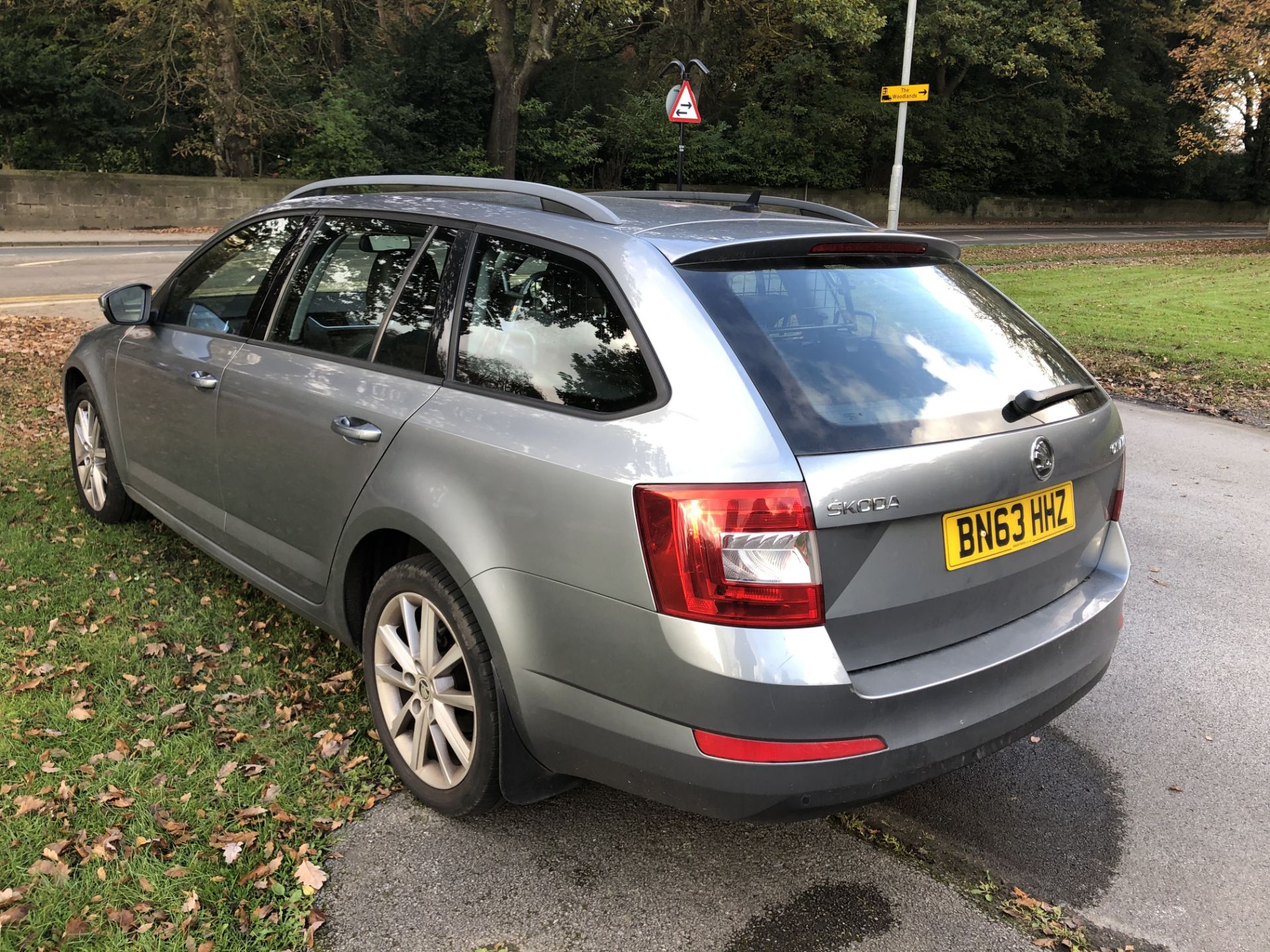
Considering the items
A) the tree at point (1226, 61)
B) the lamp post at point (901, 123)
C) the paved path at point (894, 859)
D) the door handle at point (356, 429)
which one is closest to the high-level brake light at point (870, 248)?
the door handle at point (356, 429)

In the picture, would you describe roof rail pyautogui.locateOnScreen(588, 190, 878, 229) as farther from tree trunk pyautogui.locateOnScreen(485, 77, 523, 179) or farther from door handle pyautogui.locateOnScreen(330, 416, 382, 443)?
tree trunk pyautogui.locateOnScreen(485, 77, 523, 179)

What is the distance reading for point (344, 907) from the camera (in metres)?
2.60

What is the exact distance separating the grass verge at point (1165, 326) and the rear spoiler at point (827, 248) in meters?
6.74

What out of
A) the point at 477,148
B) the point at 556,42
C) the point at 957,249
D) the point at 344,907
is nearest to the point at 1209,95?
the point at 556,42

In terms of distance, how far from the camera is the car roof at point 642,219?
105 inches

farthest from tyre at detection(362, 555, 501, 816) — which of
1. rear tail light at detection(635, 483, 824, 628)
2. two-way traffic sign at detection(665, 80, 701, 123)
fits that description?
two-way traffic sign at detection(665, 80, 701, 123)

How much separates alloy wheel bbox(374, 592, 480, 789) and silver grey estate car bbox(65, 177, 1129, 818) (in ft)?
0.03

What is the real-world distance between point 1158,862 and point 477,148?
1180 inches

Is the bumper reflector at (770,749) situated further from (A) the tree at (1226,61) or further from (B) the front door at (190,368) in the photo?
(A) the tree at (1226,61)

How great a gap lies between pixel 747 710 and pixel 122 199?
27554mm

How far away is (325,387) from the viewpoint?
3215mm

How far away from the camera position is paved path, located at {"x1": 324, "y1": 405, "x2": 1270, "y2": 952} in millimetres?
2535

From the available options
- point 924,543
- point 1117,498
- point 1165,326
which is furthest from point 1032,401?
point 1165,326

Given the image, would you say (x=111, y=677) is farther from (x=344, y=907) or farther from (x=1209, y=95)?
(x=1209, y=95)
